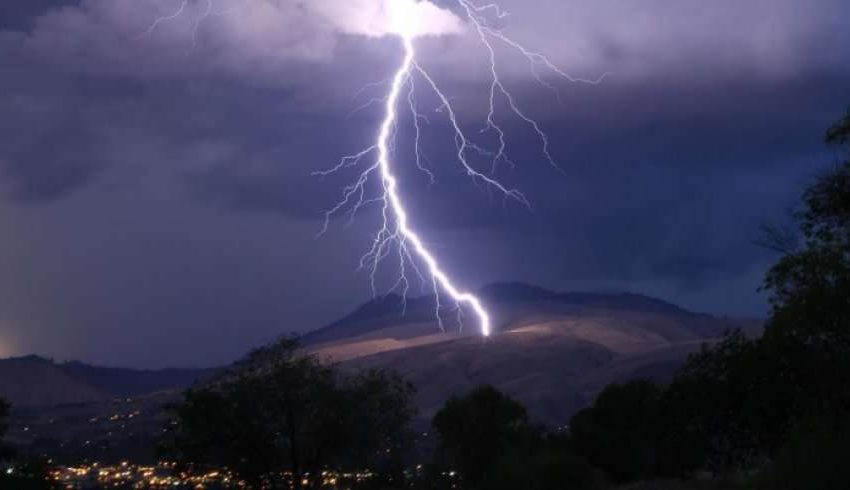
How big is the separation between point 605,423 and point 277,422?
1271 centimetres

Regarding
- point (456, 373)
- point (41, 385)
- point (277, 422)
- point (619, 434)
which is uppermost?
point (41, 385)

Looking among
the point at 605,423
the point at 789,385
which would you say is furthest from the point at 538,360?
the point at 789,385

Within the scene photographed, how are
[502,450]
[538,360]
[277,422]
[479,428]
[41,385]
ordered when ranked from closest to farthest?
[277,422] → [502,450] → [479,428] → [538,360] → [41,385]

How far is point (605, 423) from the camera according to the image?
1508 inches

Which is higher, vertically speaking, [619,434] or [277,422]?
[277,422]

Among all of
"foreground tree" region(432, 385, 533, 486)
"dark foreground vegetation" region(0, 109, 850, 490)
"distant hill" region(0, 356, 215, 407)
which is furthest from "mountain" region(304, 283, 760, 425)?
"dark foreground vegetation" region(0, 109, 850, 490)

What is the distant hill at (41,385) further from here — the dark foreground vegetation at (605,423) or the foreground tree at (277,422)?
the foreground tree at (277,422)

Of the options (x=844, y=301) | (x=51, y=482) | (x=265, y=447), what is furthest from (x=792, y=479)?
(x=51, y=482)

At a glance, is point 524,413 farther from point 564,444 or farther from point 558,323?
point 558,323

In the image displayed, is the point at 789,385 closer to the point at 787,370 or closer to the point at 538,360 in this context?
the point at 787,370

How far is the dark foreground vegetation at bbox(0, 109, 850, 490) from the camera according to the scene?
56.7 ft

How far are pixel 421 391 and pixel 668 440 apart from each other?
110250 mm

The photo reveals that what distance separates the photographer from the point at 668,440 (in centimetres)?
2247

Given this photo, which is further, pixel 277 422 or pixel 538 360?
pixel 538 360
